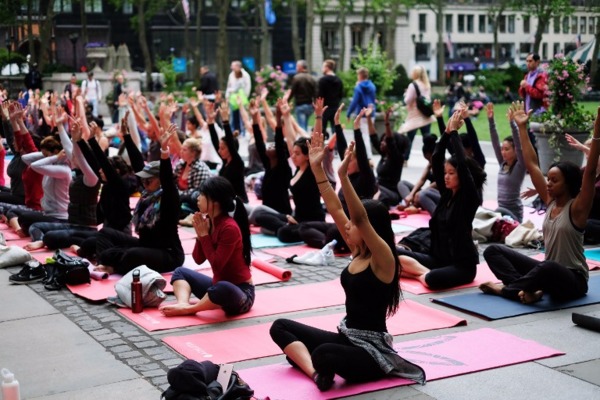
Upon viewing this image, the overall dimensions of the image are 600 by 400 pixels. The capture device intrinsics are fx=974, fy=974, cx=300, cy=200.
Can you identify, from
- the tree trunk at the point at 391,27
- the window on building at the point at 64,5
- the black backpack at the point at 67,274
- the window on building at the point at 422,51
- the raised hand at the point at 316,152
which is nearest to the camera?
the raised hand at the point at 316,152

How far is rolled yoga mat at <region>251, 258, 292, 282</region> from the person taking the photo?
9.80 meters

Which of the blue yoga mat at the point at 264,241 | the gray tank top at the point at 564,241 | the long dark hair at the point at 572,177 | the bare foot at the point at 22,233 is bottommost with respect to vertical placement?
the blue yoga mat at the point at 264,241

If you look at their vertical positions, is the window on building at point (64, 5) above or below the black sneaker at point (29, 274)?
above

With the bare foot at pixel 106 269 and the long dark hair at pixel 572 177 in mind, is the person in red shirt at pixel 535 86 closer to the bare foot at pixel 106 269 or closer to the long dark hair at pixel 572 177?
the long dark hair at pixel 572 177

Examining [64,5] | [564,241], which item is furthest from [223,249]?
[64,5]

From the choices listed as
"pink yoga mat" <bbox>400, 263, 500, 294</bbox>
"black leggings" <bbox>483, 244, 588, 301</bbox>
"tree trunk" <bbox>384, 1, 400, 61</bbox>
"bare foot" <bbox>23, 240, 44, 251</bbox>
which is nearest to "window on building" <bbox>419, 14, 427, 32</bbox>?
"tree trunk" <bbox>384, 1, 400, 61</bbox>

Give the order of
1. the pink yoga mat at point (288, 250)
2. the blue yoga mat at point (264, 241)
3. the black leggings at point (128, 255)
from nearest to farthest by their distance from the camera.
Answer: the black leggings at point (128, 255), the pink yoga mat at point (288, 250), the blue yoga mat at point (264, 241)

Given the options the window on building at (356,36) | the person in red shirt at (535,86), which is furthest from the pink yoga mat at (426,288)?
the window on building at (356,36)

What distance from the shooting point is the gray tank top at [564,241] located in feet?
27.0

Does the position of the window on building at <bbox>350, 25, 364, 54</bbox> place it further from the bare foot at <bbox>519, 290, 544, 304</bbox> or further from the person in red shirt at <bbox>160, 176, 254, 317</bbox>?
the person in red shirt at <bbox>160, 176, 254, 317</bbox>

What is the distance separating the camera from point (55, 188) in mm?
11898

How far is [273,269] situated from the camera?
9984mm

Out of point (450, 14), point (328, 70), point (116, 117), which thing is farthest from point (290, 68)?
point (328, 70)

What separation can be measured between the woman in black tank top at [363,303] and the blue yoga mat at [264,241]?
5390 millimetres
